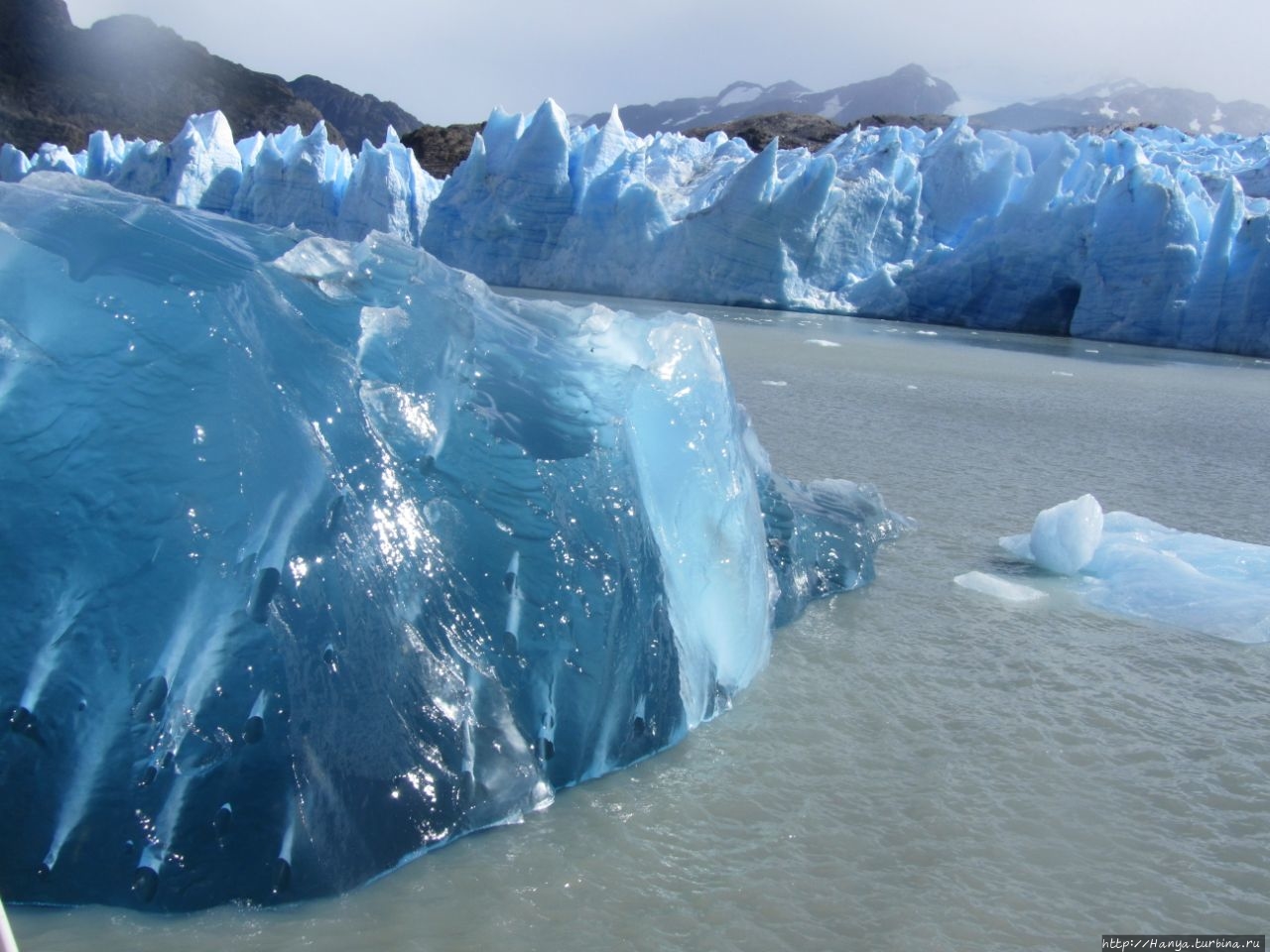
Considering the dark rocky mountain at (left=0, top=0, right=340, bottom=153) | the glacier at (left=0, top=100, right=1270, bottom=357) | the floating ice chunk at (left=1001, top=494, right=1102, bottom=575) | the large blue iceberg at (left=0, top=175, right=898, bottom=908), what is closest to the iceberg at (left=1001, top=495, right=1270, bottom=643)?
the floating ice chunk at (left=1001, top=494, right=1102, bottom=575)

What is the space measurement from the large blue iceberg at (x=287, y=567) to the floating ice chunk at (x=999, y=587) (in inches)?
52.6

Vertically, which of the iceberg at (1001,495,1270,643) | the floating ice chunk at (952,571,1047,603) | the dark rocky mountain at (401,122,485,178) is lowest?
the floating ice chunk at (952,571,1047,603)

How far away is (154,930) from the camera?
1411 mm

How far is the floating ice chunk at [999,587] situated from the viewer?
3.22 metres

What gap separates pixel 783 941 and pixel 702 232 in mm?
18295

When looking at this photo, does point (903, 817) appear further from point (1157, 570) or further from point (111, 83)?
point (111, 83)

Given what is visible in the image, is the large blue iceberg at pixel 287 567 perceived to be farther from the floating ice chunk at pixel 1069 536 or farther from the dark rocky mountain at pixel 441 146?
the dark rocky mountain at pixel 441 146

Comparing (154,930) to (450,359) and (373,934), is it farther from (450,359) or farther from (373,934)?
(450,359)

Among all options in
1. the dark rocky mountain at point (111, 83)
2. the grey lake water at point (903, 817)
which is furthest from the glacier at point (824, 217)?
the dark rocky mountain at point (111, 83)

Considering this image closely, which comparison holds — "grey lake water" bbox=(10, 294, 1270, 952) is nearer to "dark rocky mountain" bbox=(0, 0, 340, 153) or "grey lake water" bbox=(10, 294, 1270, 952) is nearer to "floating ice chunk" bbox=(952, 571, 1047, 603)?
"floating ice chunk" bbox=(952, 571, 1047, 603)

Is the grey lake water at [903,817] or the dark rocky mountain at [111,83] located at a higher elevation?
the dark rocky mountain at [111,83]

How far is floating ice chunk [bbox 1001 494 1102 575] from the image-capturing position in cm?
345

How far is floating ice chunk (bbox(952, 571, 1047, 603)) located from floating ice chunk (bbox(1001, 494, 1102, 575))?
8.9 inches

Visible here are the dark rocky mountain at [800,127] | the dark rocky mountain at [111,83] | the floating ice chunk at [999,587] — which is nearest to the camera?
the floating ice chunk at [999,587]
